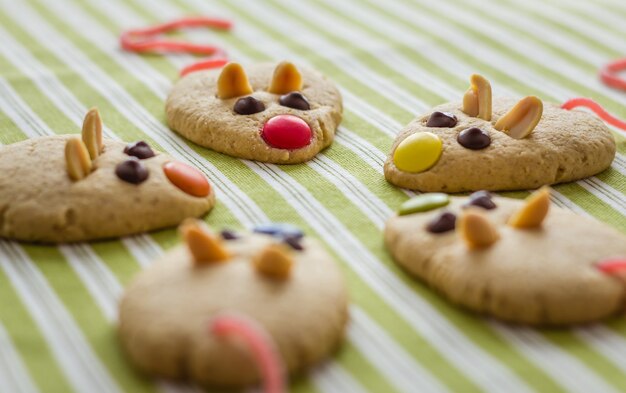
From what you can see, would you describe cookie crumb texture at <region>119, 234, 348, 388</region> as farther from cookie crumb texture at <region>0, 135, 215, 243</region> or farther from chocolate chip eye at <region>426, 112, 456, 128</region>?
chocolate chip eye at <region>426, 112, 456, 128</region>

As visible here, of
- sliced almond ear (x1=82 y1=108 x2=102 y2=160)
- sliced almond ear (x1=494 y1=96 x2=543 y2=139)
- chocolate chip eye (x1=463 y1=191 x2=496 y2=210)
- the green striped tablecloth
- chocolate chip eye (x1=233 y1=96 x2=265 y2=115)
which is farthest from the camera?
chocolate chip eye (x1=233 y1=96 x2=265 y2=115)

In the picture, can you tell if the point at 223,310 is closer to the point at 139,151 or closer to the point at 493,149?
the point at 139,151

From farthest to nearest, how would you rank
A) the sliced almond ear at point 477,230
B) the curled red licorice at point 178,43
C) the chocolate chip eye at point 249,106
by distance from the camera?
the curled red licorice at point 178,43, the chocolate chip eye at point 249,106, the sliced almond ear at point 477,230

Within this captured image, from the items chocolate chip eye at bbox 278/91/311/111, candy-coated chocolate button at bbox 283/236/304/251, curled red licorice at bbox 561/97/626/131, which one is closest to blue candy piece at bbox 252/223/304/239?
candy-coated chocolate button at bbox 283/236/304/251

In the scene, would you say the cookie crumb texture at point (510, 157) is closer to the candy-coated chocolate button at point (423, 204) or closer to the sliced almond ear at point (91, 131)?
the candy-coated chocolate button at point (423, 204)

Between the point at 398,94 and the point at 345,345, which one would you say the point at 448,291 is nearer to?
the point at 345,345

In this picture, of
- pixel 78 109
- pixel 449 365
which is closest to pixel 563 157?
pixel 449 365

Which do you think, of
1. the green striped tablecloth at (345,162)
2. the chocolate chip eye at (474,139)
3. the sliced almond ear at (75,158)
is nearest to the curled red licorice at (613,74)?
the green striped tablecloth at (345,162)
